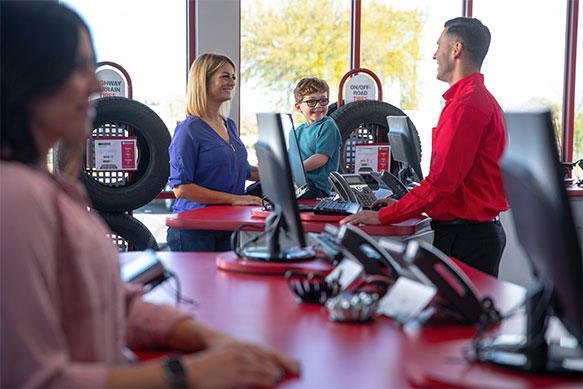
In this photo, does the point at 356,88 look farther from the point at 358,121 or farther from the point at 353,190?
the point at 353,190

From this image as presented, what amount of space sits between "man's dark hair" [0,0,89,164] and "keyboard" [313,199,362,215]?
108 inches

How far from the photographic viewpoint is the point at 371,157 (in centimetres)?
588

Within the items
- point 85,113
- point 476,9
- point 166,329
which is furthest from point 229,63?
point 476,9

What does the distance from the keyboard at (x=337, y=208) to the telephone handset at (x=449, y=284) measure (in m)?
2.01

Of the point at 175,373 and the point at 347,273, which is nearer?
the point at 175,373

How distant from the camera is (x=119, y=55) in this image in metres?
6.98

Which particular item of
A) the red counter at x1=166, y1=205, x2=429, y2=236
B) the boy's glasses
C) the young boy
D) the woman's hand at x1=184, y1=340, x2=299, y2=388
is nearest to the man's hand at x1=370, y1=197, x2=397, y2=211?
the red counter at x1=166, y1=205, x2=429, y2=236

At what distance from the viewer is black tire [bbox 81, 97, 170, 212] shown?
566 cm

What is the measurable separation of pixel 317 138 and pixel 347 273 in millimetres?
3126

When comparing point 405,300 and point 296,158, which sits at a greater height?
point 296,158

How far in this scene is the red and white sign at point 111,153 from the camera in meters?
5.60

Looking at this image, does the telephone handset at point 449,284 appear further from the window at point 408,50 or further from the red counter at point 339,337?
the window at point 408,50

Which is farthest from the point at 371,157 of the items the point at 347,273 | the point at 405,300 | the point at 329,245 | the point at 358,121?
the point at 405,300

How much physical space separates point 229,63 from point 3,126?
323 centimetres
